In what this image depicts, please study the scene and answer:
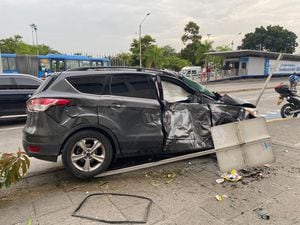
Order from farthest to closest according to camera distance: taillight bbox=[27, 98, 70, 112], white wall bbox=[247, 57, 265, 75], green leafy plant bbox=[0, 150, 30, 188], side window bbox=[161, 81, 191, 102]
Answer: white wall bbox=[247, 57, 265, 75], side window bbox=[161, 81, 191, 102], taillight bbox=[27, 98, 70, 112], green leafy plant bbox=[0, 150, 30, 188]

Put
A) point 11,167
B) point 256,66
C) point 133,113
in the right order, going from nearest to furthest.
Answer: point 11,167, point 133,113, point 256,66

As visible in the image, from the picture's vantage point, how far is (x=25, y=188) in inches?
154

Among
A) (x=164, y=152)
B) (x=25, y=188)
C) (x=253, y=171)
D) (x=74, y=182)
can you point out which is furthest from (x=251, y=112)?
(x=25, y=188)

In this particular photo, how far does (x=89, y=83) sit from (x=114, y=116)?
2.10ft

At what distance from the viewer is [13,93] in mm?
8555

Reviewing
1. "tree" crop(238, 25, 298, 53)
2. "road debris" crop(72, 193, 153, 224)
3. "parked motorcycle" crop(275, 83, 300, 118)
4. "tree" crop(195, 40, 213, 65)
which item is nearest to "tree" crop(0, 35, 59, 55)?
"tree" crop(195, 40, 213, 65)

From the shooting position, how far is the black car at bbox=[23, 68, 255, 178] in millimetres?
3824

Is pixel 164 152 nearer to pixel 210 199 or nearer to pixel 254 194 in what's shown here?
pixel 210 199

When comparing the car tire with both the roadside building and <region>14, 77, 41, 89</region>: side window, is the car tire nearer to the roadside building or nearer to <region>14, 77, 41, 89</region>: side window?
<region>14, 77, 41, 89</region>: side window

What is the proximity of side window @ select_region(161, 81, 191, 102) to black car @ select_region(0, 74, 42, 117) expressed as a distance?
5.84 m

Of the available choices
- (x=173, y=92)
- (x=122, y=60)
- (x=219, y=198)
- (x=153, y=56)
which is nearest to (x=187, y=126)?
(x=173, y=92)

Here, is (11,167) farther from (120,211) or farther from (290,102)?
(290,102)

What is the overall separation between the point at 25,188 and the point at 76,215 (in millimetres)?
1301

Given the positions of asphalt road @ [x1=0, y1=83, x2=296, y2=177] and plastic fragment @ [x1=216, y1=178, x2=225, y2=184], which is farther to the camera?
asphalt road @ [x1=0, y1=83, x2=296, y2=177]
